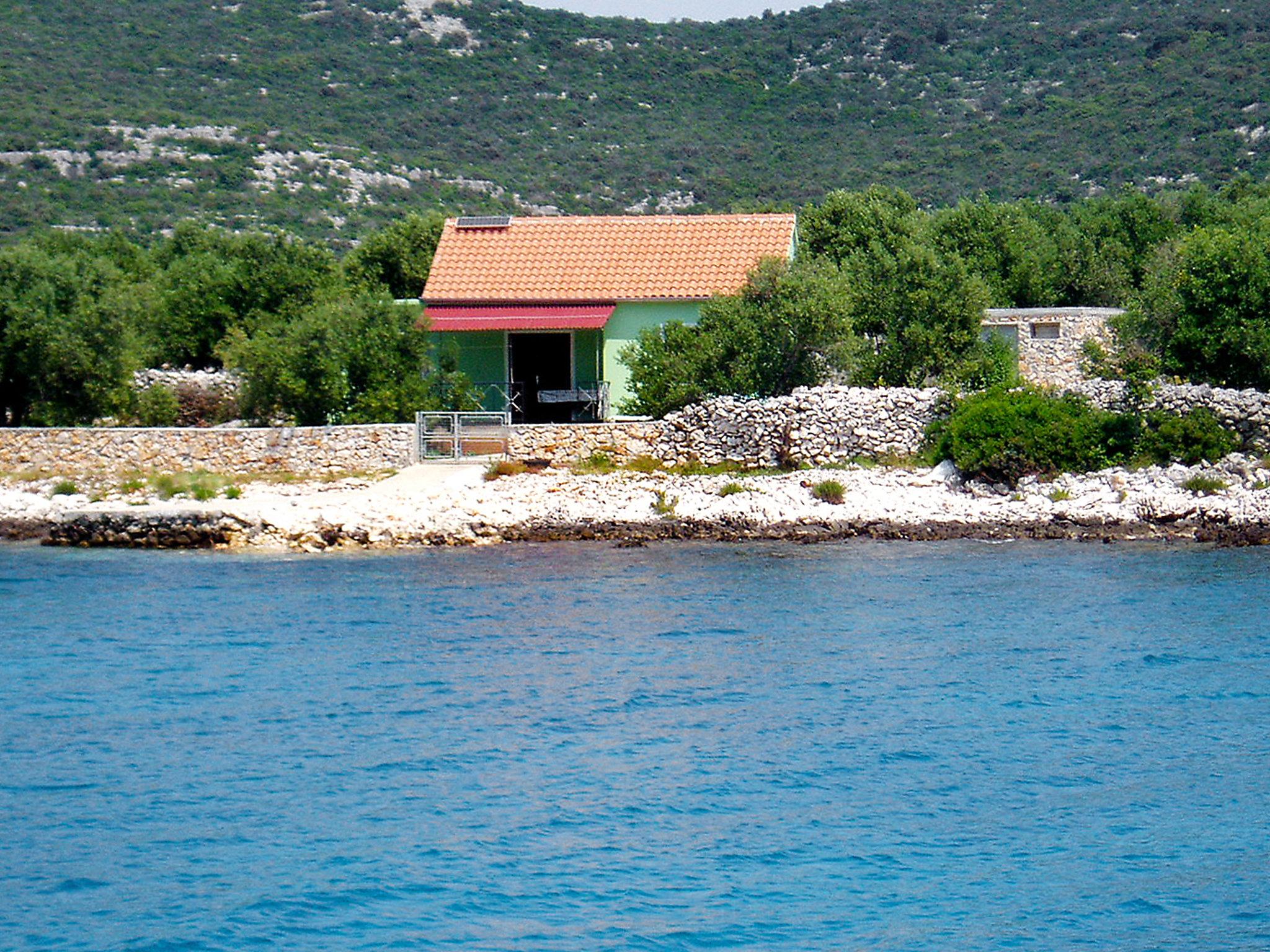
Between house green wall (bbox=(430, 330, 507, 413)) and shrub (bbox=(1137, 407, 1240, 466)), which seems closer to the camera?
shrub (bbox=(1137, 407, 1240, 466))

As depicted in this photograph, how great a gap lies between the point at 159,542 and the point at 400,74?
5543 centimetres

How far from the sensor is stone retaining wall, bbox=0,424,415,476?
30.8 meters

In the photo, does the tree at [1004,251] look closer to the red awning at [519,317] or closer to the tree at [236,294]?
the red awning at [519,317]

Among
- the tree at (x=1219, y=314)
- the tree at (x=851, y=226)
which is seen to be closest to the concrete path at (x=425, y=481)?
the tree at (x=851, y=226)

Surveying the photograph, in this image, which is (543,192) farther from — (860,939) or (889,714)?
(860,939)

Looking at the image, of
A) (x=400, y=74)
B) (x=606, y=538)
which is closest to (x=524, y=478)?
(x=606, y=538)

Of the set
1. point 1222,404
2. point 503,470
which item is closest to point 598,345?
point 503,470

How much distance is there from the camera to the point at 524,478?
29672mm

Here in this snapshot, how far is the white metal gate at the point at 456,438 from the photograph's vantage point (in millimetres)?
31234

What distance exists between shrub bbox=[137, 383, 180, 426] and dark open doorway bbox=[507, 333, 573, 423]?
6938 mm

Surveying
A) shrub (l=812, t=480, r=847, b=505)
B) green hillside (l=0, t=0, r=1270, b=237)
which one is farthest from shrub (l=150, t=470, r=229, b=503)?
green hillside (l=0, t=0, r=1270, b=237)

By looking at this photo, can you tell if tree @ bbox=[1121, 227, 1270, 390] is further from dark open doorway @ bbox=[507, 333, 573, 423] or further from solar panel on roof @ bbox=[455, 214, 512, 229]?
solar panel on roof @ bbox=[455, 214, 512, 229]

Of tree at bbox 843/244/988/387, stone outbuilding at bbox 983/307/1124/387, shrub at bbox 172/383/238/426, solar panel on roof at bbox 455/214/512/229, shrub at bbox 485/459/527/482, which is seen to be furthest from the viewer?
stone outbuilding at bbox 983/307/1124/387

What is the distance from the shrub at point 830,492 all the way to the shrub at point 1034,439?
2.18m
